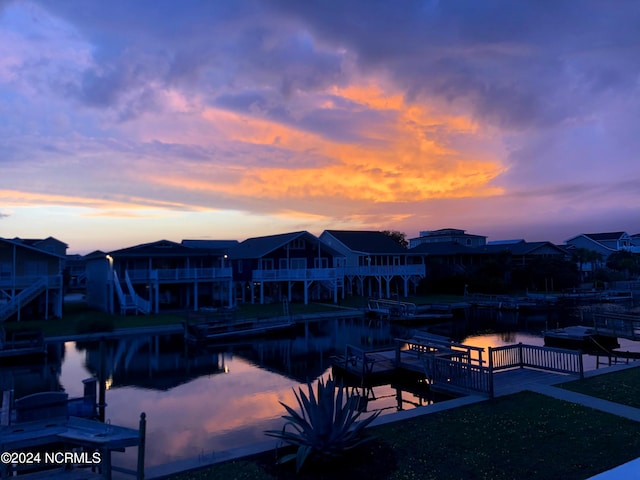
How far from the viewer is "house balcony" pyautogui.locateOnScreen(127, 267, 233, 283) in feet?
139

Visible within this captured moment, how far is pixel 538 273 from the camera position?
6819 centimetres

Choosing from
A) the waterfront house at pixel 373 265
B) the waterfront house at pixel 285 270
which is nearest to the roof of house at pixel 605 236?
the waterfront house at pixel 373 265

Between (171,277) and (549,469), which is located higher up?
(171,277)

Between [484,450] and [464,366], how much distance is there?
19.1 ft

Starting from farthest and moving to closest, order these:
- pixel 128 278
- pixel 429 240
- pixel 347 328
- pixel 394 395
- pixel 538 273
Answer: pixel 429 240 → pixel 538 273 → pixel 128 278 → pixel 347 328 → pixel 394 395

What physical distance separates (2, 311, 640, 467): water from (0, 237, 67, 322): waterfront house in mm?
10229

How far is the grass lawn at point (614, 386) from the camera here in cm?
1381

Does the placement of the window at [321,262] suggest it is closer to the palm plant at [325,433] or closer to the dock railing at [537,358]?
the dock railing at [537,358]

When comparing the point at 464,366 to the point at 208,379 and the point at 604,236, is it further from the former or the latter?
the point at 604,236

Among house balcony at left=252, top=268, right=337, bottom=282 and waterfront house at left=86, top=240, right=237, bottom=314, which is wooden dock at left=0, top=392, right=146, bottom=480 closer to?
waterfront house at left=86, top=240, right=237, bottom=314

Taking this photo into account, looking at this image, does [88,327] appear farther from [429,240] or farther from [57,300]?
[429,240]

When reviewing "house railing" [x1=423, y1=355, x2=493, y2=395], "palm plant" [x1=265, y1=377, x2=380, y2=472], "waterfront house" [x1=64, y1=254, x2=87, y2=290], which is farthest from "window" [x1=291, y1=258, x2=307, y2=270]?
"waterfront house" [x1=64, y1=254, x2=87, y2=290]

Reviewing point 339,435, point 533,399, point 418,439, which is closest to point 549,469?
point 418,439

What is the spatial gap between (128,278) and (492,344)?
29.6 meters
